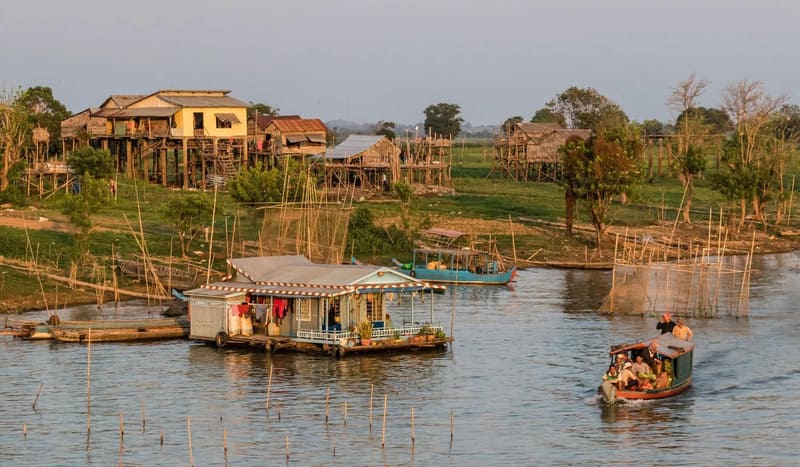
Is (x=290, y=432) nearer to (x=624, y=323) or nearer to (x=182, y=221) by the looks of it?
(x=624, y=323)

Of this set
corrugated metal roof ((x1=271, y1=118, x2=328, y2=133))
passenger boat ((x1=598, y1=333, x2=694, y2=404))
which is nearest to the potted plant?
passenger boat ((x1=598, y1=333, x2=694, y2=404))

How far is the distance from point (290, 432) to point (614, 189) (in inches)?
1652

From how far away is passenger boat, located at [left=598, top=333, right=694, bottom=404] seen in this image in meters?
35.6

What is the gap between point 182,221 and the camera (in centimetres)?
5988

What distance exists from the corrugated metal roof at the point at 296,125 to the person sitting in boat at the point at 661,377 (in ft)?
208

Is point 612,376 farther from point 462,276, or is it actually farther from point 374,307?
point 462,276

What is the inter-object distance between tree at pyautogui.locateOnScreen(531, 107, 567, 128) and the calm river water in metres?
94.1

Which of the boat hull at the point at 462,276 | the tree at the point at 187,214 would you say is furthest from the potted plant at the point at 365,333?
the tree at the point at 187,214

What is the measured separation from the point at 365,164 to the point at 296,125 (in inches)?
452

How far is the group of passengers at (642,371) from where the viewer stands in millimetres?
35781

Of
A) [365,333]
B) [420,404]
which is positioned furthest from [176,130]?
[420,404]

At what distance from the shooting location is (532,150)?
10688cm

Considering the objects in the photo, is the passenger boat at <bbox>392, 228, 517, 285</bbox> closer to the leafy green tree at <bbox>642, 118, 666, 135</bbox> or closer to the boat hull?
the boat hull

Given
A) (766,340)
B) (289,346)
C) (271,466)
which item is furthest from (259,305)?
(766,340)
